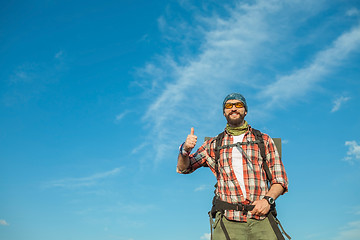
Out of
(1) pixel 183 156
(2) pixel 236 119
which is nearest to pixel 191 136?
(1) pixel 183 156

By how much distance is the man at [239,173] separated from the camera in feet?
21.6

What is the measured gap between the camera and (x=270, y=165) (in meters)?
7.08

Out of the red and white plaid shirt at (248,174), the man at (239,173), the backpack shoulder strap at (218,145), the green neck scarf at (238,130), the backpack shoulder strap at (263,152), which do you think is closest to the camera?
the man at (239,173)

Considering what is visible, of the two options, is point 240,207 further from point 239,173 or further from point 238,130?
point 238,130

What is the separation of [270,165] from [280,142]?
0.84 m

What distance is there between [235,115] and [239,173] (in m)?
1.24

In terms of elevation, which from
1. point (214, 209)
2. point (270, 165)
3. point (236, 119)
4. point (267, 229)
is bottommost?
point (267, 229)

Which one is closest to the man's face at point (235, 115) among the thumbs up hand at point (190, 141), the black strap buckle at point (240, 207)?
the thumbs up hand at point (190, 141)

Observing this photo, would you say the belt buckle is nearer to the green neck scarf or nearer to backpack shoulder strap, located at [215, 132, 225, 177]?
backpack shoulder strap, located at [215, 132, 225, 177]

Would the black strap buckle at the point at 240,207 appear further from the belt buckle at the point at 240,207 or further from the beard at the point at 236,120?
the beard at the point at 236,120

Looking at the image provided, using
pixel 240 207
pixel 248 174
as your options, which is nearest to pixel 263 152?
pixel 248 174

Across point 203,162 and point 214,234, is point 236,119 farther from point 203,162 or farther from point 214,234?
point 214,234

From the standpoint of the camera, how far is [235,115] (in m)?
7.42

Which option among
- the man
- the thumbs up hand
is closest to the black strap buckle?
the man
